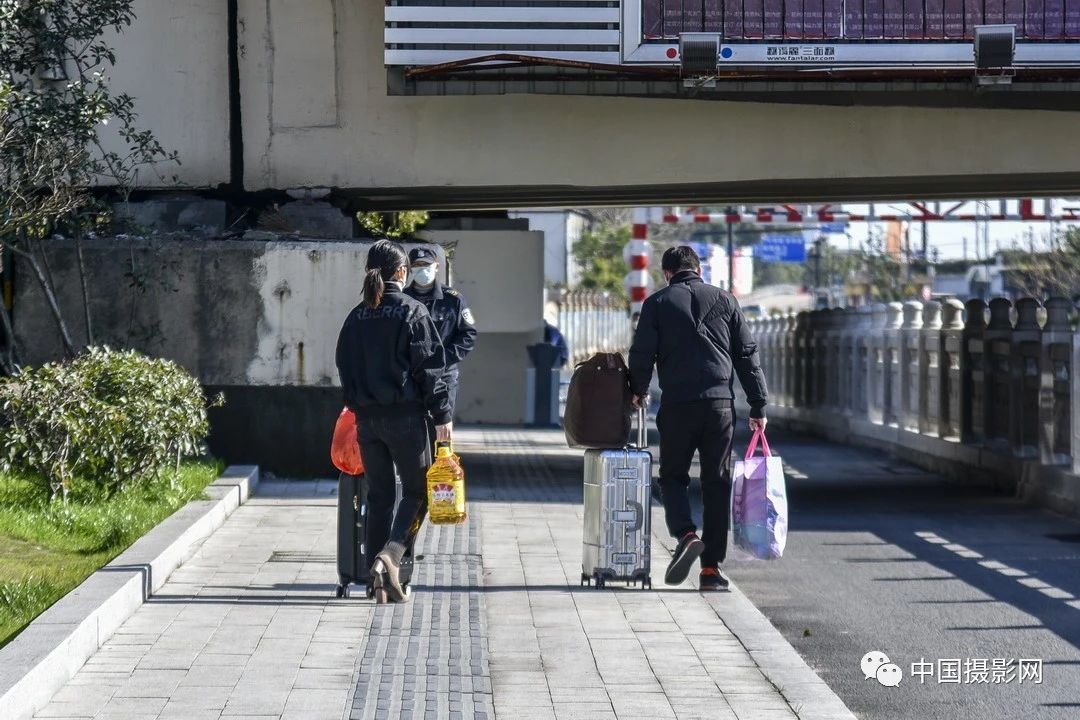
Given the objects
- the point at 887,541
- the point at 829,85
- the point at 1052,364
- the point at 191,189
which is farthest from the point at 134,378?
the point at 1052,364

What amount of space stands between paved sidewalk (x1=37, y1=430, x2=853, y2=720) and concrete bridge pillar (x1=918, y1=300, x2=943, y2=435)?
9675 millimetres

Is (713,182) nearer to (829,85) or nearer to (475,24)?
(829,85)

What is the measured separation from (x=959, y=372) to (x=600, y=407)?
34.3 ft

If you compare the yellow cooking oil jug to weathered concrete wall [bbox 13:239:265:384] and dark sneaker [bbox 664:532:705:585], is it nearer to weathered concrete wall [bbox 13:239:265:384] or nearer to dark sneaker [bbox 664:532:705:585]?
dark sneaker [bbox 664:532:705:585]

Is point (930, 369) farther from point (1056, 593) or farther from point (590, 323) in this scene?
point (590, 323)

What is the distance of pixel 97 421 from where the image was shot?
10.2m

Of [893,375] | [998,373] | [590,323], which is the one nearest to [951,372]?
[998,373]

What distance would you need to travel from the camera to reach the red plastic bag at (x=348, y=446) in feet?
27.6

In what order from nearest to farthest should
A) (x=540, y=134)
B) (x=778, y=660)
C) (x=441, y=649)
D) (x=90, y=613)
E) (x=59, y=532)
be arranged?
(x=90, y=613) < (x=778, y=660) < (x=441, y=649) < (x=59, y=532) < (x=540, y=134)

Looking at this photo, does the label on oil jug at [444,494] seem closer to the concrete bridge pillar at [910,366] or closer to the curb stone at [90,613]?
the curb stone at [90,613]

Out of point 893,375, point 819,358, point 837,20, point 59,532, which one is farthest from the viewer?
point 819,358

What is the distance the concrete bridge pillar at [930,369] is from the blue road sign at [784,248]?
46459 mm

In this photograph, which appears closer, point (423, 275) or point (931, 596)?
point (423, 275)
